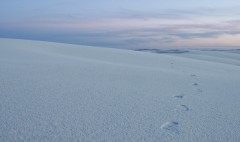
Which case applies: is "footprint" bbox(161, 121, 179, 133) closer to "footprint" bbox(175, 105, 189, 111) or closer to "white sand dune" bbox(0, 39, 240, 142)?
"white sand dune" bbox(0, 39, 240, 142)

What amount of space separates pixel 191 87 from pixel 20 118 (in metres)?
2.08

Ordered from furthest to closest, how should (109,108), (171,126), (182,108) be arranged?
1. (182,108)
2. (109,108)
3. (171,126)

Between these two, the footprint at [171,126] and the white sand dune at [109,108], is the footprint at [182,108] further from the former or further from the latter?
the footprint at [171,126]

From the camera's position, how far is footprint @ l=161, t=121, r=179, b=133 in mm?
1978

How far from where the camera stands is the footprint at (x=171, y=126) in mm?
1978

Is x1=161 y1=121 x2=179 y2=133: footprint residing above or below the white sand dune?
below

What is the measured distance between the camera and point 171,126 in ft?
6.73

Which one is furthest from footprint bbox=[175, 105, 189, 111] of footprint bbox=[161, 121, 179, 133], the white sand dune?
footprint bbox=[161, 121, 179, 133]

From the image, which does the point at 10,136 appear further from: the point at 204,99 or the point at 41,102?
A: the point at 204,99

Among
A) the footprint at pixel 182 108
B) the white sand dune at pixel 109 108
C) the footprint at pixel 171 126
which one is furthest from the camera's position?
the footprint at pixel 182 108

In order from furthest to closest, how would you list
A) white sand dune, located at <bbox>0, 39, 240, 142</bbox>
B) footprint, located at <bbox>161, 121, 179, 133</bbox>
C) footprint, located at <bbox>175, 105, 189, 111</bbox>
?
footprint, located at <bbox>175, 105, 189, 111</bbox> → footprint, located at <bbox>161, 121, 179, 133</bbox> → white sand dune, located at <bbox>0, 39, 240, 142</bbox>

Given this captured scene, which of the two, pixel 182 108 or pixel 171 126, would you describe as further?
pixel 182 108

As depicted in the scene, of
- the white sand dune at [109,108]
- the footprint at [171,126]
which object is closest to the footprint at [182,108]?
the white sand dune at [109,108]

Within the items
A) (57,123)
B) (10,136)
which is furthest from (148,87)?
(10,136)
